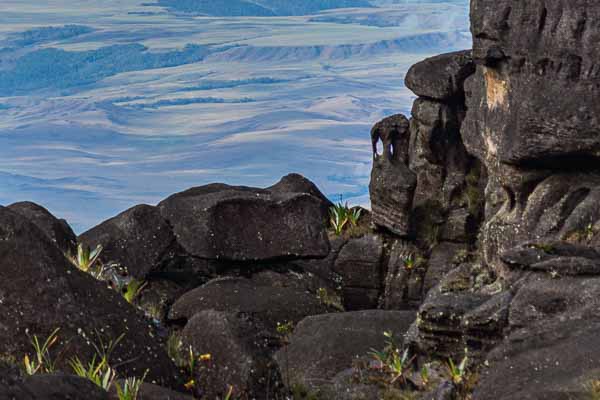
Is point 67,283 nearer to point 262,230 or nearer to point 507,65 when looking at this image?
point 507,65

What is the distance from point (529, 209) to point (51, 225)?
13.8 metres

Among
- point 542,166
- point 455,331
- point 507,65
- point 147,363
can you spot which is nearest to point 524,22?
point 507,65

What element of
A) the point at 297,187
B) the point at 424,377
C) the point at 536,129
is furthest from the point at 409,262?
the point at 424,377

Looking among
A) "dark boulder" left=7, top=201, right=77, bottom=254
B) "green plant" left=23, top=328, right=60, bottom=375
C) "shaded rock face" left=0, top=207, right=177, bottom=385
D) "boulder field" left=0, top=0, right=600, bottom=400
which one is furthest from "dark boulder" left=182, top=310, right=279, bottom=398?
"dark boulder" left=7, top=201, right=77, bottom=254

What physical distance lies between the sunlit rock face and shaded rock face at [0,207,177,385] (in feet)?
26.4

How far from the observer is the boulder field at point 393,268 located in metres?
18.5

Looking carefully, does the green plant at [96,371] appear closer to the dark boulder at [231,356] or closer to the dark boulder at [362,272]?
the dark boulder at [231,356]

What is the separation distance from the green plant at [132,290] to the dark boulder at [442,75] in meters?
10.7

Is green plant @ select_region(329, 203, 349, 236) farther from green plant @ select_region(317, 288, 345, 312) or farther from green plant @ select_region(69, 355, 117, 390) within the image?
green plant @ select_region(69, 355, 117, 390)

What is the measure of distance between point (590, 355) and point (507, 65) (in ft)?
43.6

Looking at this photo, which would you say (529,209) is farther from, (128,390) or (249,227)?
(128,390)

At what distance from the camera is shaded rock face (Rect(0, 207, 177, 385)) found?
20.0 m

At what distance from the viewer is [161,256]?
34.7 m

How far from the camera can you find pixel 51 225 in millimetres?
33156
